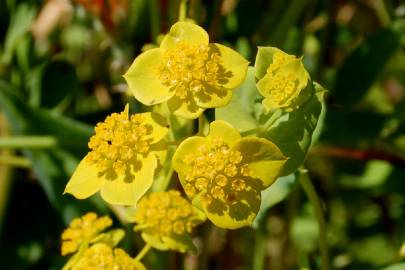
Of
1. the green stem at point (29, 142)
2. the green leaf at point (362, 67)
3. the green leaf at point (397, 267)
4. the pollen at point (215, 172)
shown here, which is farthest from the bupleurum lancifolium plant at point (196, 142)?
the green leaf at point (362, 67)

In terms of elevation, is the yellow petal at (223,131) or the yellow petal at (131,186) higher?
the yellow petal at (223,131)

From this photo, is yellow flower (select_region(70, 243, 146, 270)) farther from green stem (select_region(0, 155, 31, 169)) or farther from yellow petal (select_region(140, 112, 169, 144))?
green stem (select_region(0, 155, 31, 169))

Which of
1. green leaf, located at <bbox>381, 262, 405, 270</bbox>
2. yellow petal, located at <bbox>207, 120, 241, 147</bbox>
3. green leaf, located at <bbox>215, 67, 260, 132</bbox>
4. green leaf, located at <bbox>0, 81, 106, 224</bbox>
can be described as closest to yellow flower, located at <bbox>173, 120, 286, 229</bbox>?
yellow petal, located at <bbox>207, 120, 241, 147</bbox>

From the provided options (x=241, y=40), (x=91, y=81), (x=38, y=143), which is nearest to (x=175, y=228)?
(x=38, y=143)

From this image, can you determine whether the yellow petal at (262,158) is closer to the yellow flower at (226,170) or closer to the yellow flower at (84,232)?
the yellow flower at (226,170)

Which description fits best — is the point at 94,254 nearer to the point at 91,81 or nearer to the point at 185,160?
the point at 185,160

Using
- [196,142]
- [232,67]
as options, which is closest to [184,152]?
[196,142]

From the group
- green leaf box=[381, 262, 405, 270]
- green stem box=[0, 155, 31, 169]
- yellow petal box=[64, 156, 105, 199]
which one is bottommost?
green stem box=[0, 155, 31, 169]
